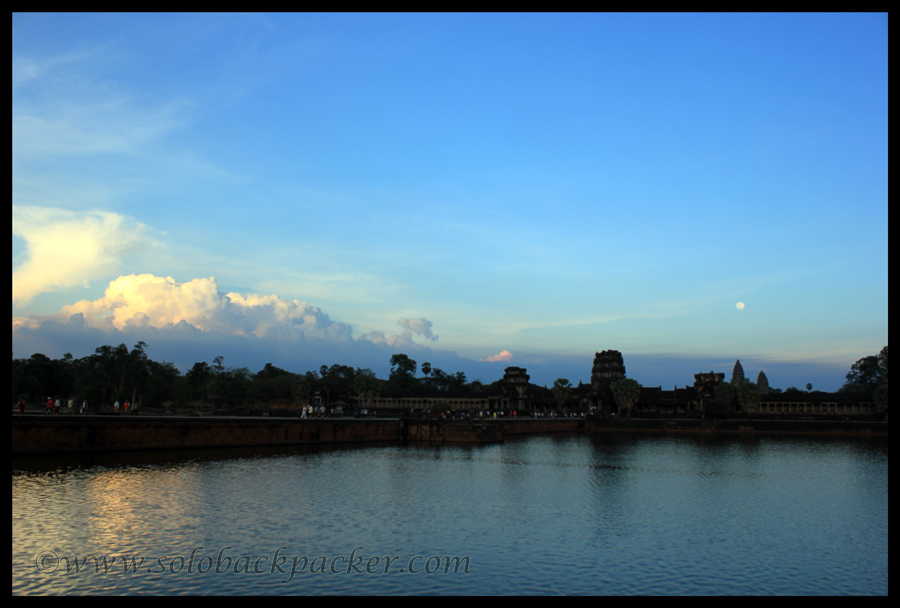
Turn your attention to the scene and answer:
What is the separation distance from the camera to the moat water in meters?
19.5

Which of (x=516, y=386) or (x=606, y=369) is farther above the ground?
(x=606, y=369)

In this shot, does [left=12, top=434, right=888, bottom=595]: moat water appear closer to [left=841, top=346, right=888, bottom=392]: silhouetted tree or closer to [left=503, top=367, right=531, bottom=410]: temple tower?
[left=503, top=367, right=531, bottom=410]: temple tower

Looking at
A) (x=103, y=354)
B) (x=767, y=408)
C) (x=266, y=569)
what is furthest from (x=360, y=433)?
(x=767, y=408)

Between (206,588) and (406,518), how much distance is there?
37.5 feet

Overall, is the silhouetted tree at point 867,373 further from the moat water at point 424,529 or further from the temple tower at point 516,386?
the moat water at point 424,529

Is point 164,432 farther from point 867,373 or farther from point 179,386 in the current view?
point 867,373

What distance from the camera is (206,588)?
18.2 metres

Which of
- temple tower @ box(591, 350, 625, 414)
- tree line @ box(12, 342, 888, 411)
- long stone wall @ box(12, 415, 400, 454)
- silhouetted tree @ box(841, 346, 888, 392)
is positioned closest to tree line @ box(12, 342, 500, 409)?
tree line @ box(12, 342, 888, 411)

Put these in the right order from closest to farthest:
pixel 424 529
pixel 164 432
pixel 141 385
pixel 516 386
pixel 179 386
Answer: pixel 424 529, pixel 164 432, pixel 141 385, pixel 179 386, pixel 516 386

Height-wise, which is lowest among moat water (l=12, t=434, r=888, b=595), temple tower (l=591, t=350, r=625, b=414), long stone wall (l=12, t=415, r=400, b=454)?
moat water (l=12, t=434, r=888, b=595)

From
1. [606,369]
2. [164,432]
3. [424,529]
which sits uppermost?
[606,369]

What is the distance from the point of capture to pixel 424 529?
26281 millimetres

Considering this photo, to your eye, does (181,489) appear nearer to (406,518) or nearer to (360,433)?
(406,518)

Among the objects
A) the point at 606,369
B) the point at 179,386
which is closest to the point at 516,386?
the point at 606,369
